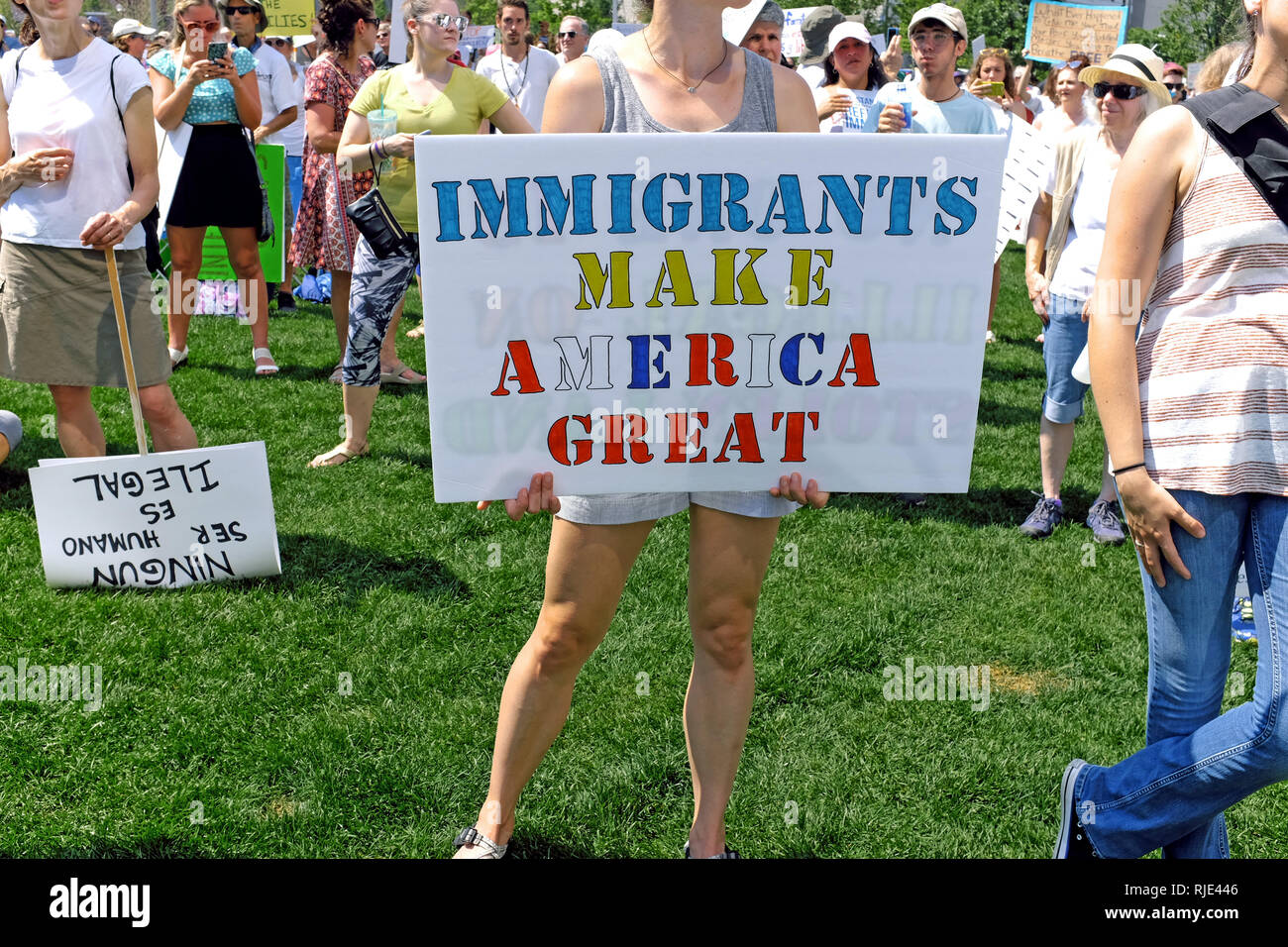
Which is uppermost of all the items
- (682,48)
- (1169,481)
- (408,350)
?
(682,48)

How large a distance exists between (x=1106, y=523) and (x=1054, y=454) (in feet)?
1.34

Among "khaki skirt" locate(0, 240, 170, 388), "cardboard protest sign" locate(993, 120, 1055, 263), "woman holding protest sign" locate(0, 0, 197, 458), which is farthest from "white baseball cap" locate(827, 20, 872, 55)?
"khaki skirt" locate(0, 240, 170, 388)

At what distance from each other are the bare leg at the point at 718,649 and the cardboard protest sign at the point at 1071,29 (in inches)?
500

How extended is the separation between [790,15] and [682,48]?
8.95m

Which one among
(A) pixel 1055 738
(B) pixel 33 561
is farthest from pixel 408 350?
(A) pixel 1055 738

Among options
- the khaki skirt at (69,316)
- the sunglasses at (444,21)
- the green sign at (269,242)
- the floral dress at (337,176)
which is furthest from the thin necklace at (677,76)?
the green sign at (269,242)

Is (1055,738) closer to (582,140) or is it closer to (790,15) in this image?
(582,140)

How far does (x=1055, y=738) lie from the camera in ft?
12.6

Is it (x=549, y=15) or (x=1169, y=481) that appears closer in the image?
(x=1169, y=481)

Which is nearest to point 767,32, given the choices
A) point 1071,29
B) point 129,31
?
point 129,31

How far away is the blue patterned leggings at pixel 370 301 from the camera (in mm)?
6113

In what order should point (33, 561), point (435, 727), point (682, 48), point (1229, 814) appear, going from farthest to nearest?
point (33, 561), point (435, 727), point (1229, 814), point (682, 48)

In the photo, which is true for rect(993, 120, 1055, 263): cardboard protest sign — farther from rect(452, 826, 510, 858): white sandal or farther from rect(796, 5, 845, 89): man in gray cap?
rect(452, 826, 510, 858): white sandal

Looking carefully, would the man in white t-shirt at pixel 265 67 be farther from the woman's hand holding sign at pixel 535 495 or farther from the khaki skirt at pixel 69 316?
the woman's hand holding sign at pixel 535 495
